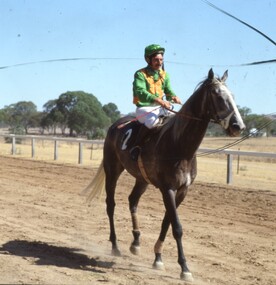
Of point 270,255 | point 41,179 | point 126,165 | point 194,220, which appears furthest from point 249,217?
point 41,179

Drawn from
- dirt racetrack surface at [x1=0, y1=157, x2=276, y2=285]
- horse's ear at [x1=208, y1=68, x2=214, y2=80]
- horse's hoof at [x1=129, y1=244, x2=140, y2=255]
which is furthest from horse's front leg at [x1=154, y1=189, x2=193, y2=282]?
horse's ear at [x1=208, y1=68, x2=214, y2=80]

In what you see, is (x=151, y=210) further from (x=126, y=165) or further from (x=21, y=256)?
(x=21, y=256)

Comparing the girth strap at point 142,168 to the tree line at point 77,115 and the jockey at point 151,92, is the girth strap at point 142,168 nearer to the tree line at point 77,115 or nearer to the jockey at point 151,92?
the jockey at point 151,92

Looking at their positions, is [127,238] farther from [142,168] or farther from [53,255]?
[142,168]

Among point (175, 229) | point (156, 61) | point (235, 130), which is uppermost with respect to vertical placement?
point (156, 61)

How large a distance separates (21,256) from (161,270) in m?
1.89

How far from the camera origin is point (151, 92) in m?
7.40

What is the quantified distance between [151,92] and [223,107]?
5.07 feet

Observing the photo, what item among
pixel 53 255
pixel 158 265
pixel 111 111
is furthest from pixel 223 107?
pixel 111 111

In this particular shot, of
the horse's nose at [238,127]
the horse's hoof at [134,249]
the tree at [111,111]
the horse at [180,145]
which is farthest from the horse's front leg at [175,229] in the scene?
the tree at [111,111]

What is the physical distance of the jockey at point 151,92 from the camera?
720cm

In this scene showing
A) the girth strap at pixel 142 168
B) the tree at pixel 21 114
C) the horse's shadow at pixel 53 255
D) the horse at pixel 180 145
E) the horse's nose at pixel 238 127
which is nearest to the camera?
the horse's nose at pixel 238 127

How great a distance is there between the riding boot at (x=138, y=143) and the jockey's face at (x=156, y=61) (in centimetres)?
85

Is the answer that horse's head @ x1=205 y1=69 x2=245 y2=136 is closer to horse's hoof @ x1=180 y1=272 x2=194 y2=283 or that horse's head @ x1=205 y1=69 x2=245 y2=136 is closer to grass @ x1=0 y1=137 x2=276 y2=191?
grass @ x1=0 y1=137 x2=276 y2=191
